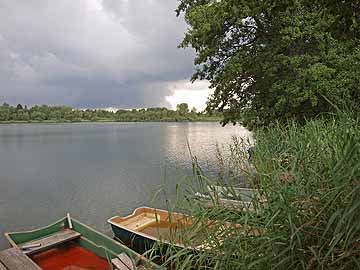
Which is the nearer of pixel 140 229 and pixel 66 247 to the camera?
pixel 66 247

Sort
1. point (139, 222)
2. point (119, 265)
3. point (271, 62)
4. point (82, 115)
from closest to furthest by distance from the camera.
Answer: point (119, 265), point (139, 222), point (271, 62), point (82, 115)

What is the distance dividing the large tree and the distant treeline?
185 ft

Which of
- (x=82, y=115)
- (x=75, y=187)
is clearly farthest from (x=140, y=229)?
(x=82, y=115)

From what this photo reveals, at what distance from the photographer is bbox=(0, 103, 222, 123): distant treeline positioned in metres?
74.3

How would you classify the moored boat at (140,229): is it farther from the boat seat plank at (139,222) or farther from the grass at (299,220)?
the grass at (299,220)

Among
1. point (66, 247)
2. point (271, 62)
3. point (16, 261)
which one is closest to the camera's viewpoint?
point (16, 261)

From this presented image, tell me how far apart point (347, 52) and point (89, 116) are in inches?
3398

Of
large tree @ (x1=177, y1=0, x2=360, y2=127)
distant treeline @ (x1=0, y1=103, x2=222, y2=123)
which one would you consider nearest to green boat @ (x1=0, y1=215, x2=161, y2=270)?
large tree @ (x1=177, y1=0, x2=360, y2=127)

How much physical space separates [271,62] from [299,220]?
8.70 meters

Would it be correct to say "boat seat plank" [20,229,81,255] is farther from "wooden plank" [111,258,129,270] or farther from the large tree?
the large tree

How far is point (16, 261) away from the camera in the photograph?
4871 millimetres

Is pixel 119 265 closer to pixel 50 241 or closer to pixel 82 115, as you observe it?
pixel 50 241

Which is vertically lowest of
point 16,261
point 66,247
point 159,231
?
point 66,247

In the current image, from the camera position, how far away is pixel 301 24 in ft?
31.0
